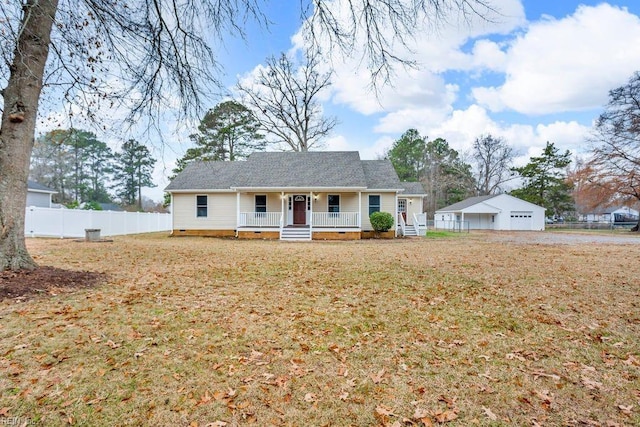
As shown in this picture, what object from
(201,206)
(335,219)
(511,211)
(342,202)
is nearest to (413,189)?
(342,202)

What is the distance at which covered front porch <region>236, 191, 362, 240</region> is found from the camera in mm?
16969

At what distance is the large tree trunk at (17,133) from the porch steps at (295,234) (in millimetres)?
11717

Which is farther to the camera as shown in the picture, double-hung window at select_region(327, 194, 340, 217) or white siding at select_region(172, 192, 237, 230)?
white siding at select_region(172, 192, 237, 230)

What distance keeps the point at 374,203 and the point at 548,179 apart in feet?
104

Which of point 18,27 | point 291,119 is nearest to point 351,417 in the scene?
point 18,27

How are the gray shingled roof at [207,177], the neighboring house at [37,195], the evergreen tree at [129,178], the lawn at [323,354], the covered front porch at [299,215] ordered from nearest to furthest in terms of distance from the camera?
the lawn at [323,354]
the covered front porch at [299,215]
the gray shingled roof at [207,177]
the neighboring house at [37,195]
the evergreen tree at [129,178]

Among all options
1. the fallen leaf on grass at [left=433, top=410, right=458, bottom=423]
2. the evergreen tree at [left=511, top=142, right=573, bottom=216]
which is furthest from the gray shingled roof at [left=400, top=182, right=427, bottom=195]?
the evergreen tree at [left=511, top=142, right=573, bottom=216]

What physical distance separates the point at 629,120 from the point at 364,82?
36430 millimetres

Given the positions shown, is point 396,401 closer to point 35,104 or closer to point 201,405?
point 201,405

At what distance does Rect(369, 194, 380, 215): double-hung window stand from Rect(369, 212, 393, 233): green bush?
2.63 feet

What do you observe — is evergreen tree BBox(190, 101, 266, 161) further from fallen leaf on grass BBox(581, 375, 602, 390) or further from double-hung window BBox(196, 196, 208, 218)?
fallen leaf on grass BBox(581, 375, 602, 390)

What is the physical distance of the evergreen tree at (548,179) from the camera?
3669 centimetres

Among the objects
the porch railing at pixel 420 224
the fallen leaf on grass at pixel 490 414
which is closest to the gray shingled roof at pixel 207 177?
the porch railing at pixel 420 224

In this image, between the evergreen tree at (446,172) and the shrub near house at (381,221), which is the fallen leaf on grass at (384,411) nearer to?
the shrub near house at (381,221)
